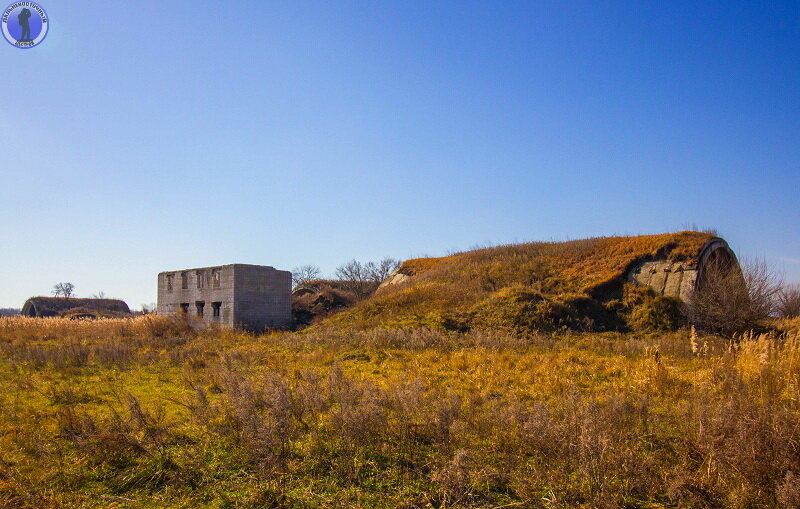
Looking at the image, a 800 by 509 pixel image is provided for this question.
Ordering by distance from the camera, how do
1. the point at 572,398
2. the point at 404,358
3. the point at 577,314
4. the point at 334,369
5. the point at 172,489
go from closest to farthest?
the point at 172,489, the point at 572,398, the point at 334,369, the point at 404,358, the point at 577,314

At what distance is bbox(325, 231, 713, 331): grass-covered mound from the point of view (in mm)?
19859

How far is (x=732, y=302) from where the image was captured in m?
18.9

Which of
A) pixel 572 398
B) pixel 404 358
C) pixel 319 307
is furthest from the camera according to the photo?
pixel 319 307

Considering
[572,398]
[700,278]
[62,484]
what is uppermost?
[700,278]

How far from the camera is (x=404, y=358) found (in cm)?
1290

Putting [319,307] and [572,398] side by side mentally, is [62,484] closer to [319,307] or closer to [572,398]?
[572,398]

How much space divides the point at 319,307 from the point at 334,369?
21.4 meters

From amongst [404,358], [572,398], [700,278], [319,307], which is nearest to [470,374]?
[404,358]

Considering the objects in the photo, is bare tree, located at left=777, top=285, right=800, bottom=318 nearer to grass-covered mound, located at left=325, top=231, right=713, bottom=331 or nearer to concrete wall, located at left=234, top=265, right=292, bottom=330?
grass-covered mound, located at left=325, top=231, right=713, bottom=331

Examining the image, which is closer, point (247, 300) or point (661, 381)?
point (661, 381)

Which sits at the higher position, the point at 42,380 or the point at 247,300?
the point at 247,300

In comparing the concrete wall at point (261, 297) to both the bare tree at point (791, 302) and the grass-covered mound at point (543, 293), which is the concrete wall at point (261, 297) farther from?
the bare tree at point (791, 302)

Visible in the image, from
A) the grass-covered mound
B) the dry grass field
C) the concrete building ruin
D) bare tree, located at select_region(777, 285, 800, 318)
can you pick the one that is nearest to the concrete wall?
the concrete building ruin

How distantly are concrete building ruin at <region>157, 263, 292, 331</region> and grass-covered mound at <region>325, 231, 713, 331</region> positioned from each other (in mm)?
3025
